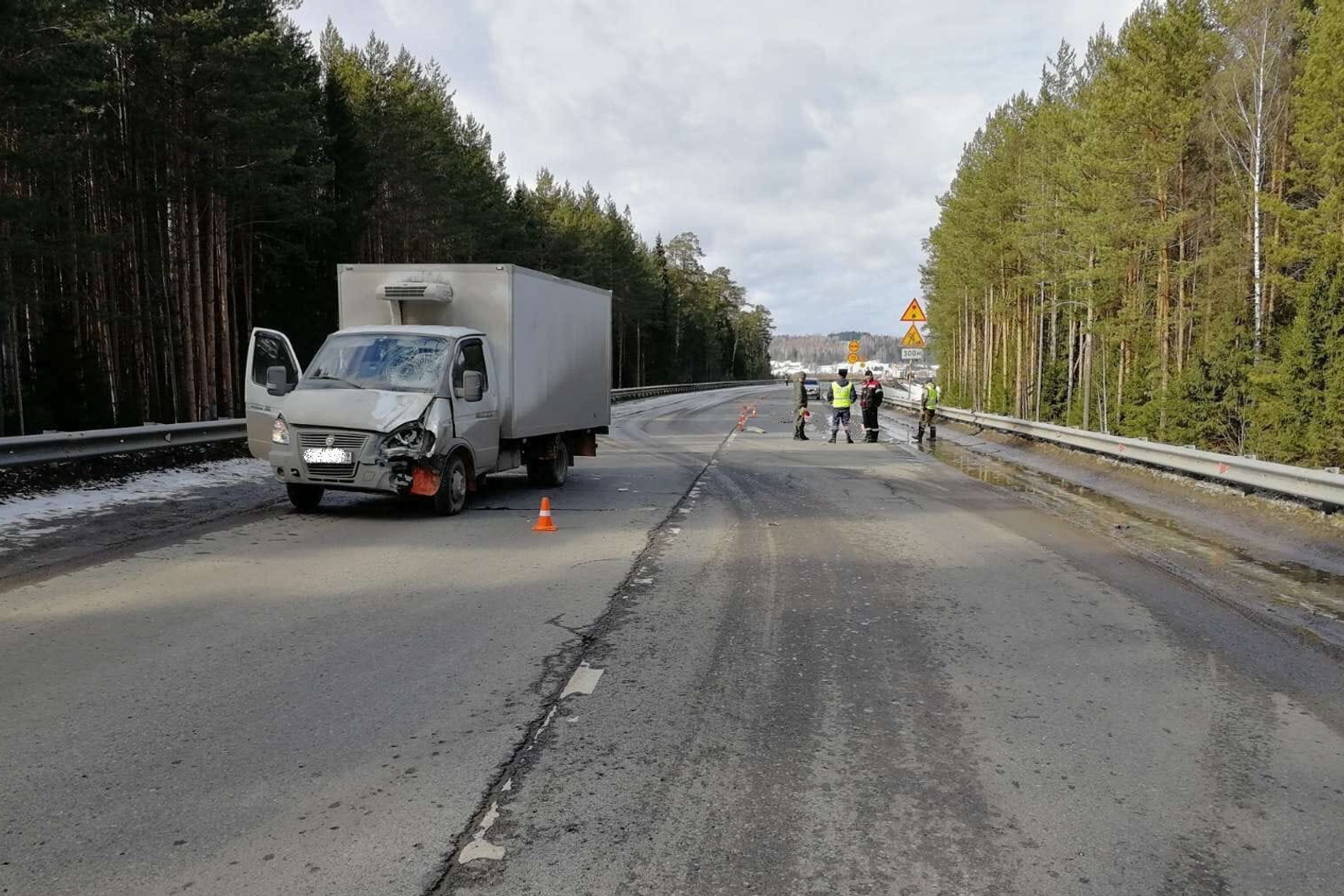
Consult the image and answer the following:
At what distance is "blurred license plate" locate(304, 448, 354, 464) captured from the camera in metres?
10.3

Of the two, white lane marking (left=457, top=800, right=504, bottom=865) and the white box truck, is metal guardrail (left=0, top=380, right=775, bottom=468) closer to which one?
the white box truck

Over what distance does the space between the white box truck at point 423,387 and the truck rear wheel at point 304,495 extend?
0.01 metres

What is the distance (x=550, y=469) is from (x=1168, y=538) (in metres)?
8.45

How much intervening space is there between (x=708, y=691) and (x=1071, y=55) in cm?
4321

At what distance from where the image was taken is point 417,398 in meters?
→ 10.7

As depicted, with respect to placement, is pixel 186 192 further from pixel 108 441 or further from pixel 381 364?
pixel 381 364

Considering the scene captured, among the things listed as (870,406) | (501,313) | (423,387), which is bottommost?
(870,406)

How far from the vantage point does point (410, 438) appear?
34.3ft

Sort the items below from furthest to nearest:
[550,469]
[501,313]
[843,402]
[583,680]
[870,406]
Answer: [870,406] → [843,402] → [550,469] → [501,313] → [583,680]

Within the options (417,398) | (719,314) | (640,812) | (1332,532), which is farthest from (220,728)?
(719,314)

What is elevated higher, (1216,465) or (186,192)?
(186,192)

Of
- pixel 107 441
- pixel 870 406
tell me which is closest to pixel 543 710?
pixel 107 441

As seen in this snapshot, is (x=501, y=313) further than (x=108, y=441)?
No

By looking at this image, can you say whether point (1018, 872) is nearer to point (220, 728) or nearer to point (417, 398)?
point (220, 728)
